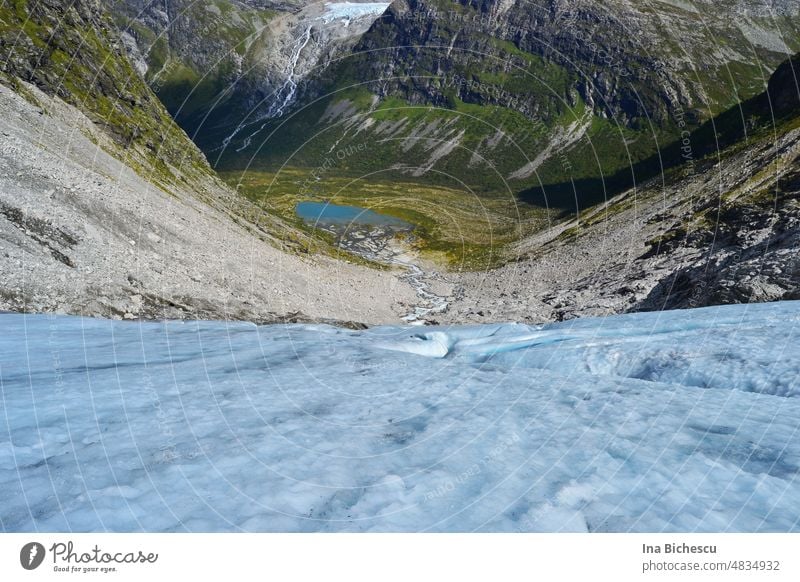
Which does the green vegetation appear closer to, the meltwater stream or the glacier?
the meltwater stream

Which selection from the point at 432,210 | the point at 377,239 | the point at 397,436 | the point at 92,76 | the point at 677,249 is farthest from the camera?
the point at 432,210

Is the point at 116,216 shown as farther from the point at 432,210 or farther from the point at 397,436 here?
the point at 432,210

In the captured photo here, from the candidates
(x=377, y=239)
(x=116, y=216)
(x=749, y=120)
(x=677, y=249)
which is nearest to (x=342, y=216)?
(x=377, y=239)

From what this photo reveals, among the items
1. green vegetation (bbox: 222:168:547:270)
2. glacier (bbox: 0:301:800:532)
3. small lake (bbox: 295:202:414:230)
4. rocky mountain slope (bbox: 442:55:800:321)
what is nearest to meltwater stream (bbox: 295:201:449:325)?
small lake (bbox: 295:202:414:230)

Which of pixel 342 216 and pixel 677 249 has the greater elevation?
pixel 677 249
